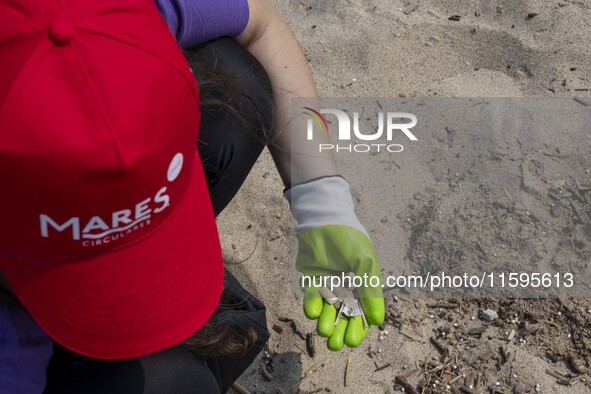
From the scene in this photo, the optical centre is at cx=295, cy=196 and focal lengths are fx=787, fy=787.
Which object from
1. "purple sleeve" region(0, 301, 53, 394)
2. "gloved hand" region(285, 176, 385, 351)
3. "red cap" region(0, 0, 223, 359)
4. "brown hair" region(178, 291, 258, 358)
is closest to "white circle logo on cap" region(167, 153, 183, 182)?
"red cap" region(0, 0, 223, 359)

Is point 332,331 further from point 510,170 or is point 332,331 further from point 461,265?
point 510,170

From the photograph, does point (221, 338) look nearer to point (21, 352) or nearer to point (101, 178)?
point (21, 352)

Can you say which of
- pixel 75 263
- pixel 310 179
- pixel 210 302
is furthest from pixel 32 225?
pixel 310 179

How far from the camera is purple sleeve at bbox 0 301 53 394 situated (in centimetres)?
107

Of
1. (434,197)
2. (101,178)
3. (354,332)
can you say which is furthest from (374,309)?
(101,178)

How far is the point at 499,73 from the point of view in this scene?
2.06 meters

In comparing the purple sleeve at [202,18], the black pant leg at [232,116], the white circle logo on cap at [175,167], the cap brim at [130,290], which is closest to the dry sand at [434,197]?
the black pant leg at [232,116]

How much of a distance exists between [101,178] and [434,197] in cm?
112

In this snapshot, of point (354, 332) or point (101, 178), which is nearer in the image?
point (101, 178)

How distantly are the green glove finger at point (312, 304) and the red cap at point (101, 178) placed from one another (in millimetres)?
444

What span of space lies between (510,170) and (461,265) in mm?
275

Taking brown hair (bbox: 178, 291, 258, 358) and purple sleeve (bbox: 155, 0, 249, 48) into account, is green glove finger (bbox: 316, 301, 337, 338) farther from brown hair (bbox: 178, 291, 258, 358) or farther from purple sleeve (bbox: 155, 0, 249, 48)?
purple sleeve (bbox: 155, 0, 249, 48)

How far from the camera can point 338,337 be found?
4.91ft

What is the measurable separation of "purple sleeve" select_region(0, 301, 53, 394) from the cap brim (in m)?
0.11
